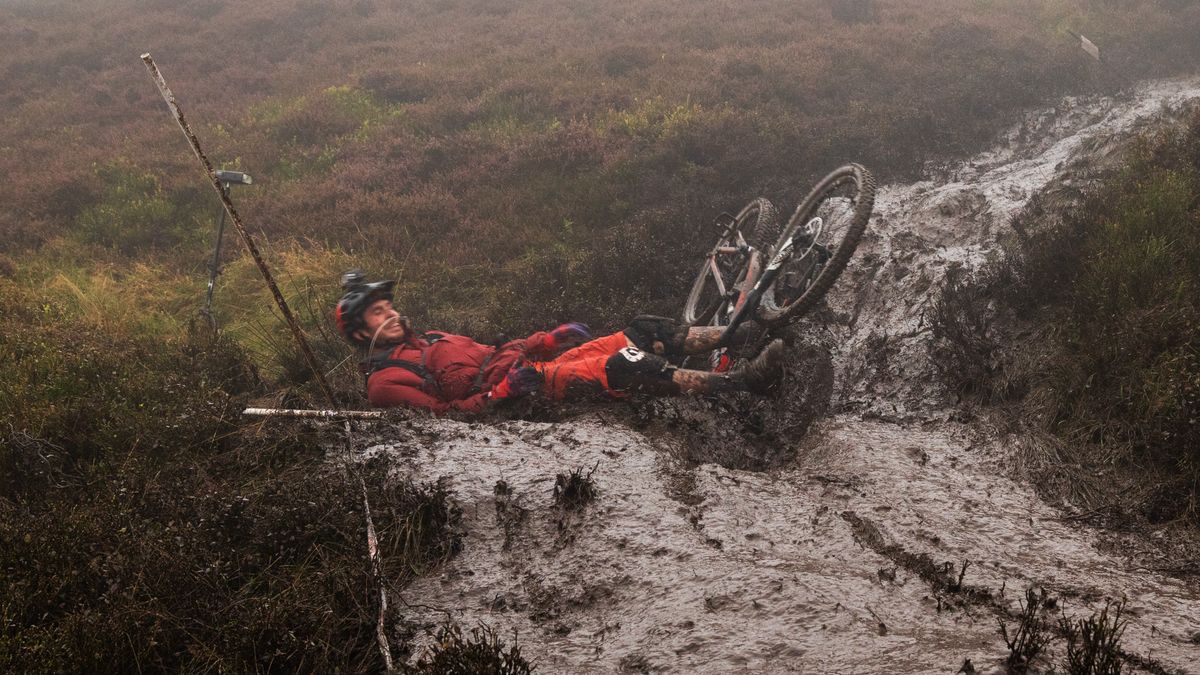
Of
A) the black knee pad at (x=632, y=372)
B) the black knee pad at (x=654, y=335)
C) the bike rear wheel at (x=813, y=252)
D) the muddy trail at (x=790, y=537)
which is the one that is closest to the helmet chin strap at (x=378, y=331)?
the muddy trail at (x=790, y=537)

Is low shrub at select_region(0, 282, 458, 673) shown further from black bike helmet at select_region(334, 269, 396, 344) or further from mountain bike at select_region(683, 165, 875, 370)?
mountain bike at select_region(683, 165, 875, 370)

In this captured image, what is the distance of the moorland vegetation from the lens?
3402 mm

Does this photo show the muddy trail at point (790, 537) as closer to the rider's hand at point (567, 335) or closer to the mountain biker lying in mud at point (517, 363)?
the mountain biker lying in mud at point (517, 363)

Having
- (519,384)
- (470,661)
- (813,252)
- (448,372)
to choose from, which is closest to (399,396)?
(448,372)

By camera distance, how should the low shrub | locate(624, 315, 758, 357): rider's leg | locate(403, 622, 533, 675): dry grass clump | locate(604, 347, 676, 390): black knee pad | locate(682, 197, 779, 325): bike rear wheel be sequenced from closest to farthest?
locate(403, 622, 533, 675): dry grass clump → the low shrub → locate(604, 347, 676, 390): black knee pad → locate(624, 315, 758, 357): rider's leg → locate(682, 197, 779, 325): bike rear wheel

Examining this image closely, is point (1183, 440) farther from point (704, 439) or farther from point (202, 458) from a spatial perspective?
point (202, 458)

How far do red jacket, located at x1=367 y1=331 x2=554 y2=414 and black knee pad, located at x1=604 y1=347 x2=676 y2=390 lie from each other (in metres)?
0.82

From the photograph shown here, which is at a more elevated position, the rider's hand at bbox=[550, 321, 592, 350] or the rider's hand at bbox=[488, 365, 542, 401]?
the rider's hand at bbox=[550, 321, 592, 350]

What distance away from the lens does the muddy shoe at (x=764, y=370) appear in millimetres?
5418

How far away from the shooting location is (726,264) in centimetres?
767

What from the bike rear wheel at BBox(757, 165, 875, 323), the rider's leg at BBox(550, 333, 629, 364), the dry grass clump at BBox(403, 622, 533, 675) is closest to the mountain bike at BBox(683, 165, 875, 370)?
the bike rear wheel at BBox(757, 165, 875, 323)

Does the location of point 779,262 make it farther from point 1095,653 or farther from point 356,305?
point 1095,653

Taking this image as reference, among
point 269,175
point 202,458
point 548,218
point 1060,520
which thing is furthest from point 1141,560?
point 269,175

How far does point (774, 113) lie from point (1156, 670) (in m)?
9.88
